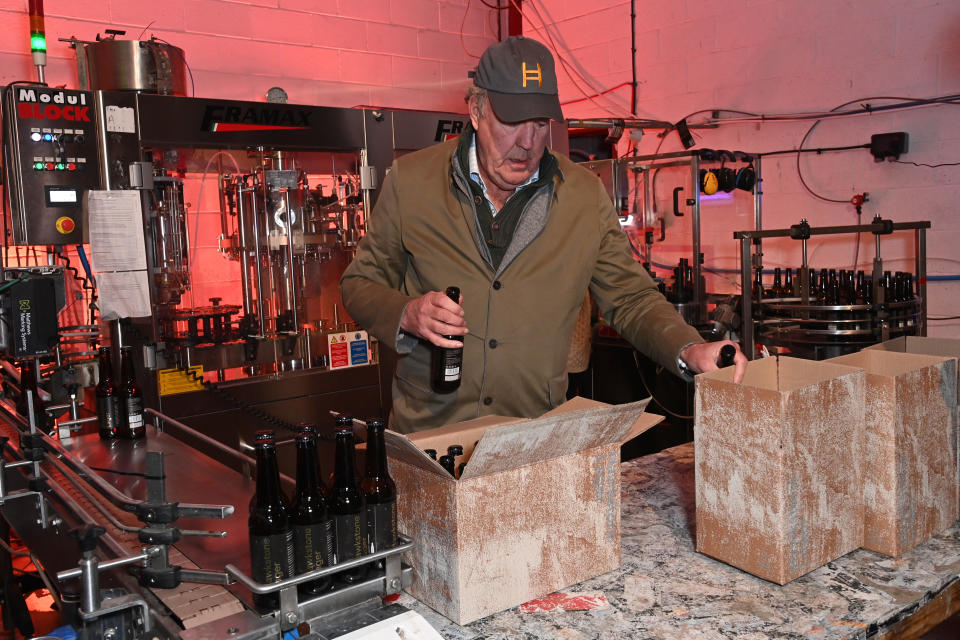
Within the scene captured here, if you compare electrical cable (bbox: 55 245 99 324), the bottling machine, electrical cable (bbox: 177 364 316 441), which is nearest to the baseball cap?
the bottling machine

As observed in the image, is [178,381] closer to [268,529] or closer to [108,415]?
[108,415]

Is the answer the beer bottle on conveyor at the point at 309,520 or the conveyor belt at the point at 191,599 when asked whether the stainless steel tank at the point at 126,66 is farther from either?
the beer bottle on conveyor at the point at 309,520

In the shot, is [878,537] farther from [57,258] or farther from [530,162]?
[57,258]

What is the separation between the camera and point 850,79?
4.19m

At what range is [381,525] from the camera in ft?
3.86

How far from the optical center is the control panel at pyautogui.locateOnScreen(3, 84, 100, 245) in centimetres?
285

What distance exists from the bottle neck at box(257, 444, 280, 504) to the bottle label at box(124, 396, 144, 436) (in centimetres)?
128

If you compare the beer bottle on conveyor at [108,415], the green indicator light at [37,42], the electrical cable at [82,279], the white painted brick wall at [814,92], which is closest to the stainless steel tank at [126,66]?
the green indicator light at [37,42]

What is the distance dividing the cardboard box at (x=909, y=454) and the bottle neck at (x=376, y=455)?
0.90 meters

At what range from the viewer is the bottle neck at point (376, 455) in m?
1.26

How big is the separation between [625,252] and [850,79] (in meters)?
2.93

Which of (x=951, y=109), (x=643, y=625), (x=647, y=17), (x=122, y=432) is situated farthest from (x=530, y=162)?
(x=647, y=17)

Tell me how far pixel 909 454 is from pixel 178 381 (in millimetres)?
2642

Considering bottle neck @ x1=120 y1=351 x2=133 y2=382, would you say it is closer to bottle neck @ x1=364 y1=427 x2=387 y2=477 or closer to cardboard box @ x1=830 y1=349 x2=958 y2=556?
bottle neck @ x1=364 y1=427 x2=387 y2=477
